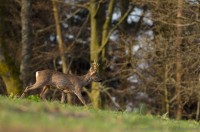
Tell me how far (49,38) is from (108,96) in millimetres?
6625

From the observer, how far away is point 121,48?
31.5 meters

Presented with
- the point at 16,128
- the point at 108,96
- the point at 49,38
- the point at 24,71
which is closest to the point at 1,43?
the point at 24,71

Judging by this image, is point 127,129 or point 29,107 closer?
point 127,129

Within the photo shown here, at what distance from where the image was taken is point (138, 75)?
1250 inches

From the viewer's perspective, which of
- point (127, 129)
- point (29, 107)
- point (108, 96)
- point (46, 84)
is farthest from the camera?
point (108, 96)

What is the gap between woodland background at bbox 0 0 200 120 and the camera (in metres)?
24.8

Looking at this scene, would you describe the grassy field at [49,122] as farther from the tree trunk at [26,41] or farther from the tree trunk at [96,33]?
the tree trunk at [96,33]

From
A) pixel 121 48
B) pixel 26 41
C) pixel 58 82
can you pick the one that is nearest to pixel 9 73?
pixel 26 41

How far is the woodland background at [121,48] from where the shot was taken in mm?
24750

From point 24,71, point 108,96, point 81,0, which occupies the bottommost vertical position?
point 108,96

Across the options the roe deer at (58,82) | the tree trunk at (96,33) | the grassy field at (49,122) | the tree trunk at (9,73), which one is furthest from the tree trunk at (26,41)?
the grassy field at (49,122)

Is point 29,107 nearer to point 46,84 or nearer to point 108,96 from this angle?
point 46,84

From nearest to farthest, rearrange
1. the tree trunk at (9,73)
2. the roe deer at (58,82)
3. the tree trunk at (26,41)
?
the roe deer at (58,82), the tree trunk at (9,73), the tree trunk at (26,41)

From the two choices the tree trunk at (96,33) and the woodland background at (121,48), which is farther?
the tree trunk at (96,33)
